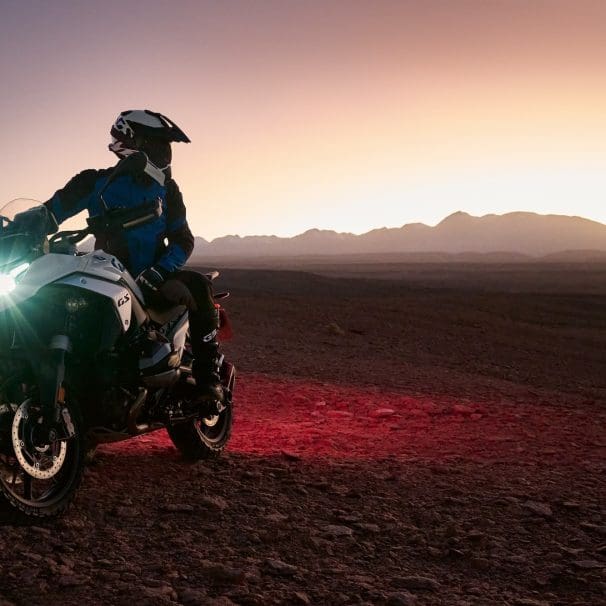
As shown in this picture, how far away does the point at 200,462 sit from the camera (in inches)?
239

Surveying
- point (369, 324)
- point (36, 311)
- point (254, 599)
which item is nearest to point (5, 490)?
point (36, 311)

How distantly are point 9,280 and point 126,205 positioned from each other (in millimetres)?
1390

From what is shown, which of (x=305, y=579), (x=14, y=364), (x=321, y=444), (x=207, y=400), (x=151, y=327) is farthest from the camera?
(x=321, y=444)

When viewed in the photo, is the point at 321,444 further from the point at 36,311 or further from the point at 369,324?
the point at 369,324

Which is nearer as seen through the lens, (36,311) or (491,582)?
(491,582)

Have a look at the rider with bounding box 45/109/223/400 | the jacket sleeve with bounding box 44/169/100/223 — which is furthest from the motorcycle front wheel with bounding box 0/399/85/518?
the jacket sleeve with bounding box 44/169/100/223

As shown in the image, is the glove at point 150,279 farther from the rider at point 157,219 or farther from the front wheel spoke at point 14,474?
the front wheel spoke at point 14,474

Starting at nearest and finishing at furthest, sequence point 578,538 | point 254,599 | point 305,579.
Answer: point 254,599, point 305,579, point 578,538

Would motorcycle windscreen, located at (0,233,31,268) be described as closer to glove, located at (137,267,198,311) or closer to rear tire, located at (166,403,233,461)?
glove, located at (137,267,198,311)

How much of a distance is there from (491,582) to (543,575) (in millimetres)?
338

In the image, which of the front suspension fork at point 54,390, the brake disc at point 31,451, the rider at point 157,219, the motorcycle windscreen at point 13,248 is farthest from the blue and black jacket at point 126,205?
the brake disc at point 31,451

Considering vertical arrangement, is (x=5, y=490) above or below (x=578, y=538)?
above

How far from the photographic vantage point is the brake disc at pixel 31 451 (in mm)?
4129

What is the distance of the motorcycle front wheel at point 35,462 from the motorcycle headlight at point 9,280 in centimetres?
65
